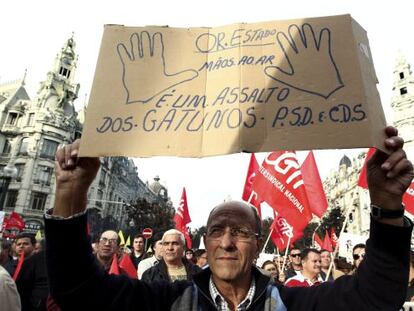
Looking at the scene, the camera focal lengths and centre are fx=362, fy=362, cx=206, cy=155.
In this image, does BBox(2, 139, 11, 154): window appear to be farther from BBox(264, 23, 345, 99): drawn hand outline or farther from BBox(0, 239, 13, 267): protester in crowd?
BBox(264, 23, 345, 99): drawn hand outline

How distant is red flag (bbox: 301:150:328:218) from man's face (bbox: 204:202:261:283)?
20.3 feet

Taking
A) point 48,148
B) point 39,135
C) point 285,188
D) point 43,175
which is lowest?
point 285,188

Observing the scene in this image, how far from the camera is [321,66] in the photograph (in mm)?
1924

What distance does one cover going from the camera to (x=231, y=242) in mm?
2074

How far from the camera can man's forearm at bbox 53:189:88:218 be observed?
1795mm

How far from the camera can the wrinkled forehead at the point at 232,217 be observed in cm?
214

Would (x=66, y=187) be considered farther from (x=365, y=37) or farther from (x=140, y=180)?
(x=140, y=180)

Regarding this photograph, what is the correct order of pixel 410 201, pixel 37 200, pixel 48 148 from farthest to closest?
pixel 48 148
pixel 37 200
pixel 410 201

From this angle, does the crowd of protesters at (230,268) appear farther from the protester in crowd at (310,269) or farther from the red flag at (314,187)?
the red flag at (314,187)

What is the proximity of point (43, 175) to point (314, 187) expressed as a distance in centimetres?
4559

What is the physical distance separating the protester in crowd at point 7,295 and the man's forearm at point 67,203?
46.0 inches

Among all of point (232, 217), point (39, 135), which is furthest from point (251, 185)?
point (39, 135)

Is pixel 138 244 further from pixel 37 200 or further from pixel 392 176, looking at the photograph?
pixel 37 200

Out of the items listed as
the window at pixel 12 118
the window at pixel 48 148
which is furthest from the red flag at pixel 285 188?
the window at pixel 12 118
